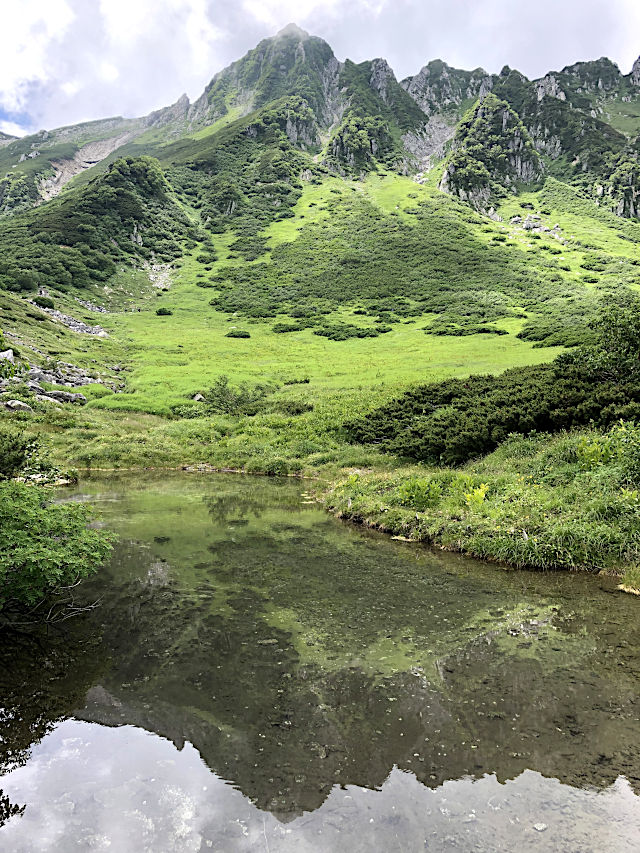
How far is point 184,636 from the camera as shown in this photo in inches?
366

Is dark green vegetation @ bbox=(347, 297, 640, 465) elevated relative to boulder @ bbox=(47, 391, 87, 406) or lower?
elevated

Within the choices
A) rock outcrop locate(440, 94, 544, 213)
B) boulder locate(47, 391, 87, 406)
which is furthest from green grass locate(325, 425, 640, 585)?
rock outcrop locate(440, 94, 544, 213)

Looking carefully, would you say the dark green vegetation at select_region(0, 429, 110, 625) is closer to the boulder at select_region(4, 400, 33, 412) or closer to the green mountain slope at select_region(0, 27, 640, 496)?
the green mountain slope at select_region(0, 27, 640, 496)

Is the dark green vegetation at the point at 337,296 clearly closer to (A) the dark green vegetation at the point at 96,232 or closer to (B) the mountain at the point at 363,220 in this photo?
(A) the dark green vegetation at the point at 96,232

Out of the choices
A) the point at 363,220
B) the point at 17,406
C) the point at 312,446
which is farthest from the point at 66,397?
the point at 363,220

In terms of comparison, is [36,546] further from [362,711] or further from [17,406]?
[17,406]

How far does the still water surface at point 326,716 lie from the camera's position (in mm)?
5230

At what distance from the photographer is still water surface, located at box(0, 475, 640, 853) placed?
523 cm

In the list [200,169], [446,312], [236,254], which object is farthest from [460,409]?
[200,169]

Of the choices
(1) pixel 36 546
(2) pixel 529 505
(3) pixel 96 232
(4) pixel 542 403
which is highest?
(3) pixel 96 232

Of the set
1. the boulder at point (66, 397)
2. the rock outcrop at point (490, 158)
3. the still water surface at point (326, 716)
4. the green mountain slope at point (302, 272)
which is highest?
the rock outcrop at point (490, 158)

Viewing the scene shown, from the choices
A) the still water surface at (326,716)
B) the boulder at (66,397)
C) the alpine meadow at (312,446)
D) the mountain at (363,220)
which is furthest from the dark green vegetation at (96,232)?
the still water surface at (326,716)

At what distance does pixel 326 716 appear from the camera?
22.9 feet

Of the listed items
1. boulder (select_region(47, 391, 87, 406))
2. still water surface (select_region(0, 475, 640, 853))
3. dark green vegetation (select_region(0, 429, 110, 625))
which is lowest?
still water surface (select_region(0, 475, 640, 853))
